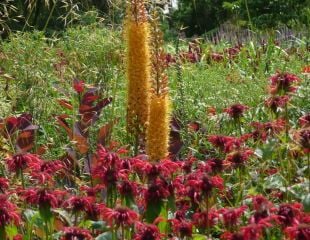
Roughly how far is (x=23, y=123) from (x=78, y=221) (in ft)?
4.57

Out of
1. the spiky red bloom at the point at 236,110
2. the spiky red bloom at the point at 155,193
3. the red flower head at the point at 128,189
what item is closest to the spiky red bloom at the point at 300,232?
the spiky red bloom at the point at 155,193

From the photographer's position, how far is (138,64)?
2768 millimetres

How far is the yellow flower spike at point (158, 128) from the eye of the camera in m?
2.50

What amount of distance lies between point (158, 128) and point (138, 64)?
1.20 ft

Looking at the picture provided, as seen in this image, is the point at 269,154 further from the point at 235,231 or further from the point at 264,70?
the point at 264,70

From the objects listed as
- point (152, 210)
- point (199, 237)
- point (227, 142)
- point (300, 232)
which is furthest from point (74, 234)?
point (227, 142)

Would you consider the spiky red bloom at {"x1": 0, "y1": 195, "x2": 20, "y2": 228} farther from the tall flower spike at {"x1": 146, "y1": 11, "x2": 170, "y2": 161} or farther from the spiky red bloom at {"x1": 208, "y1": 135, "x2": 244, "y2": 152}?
the spiky red bloom at {"x1": 208, "y1": 135, "x2": 244, "y2": 152}

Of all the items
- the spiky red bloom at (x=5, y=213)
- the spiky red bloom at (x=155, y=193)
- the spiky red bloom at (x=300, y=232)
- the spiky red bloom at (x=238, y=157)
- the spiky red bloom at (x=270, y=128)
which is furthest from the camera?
the spiky red bloom at (x=270, y=128)

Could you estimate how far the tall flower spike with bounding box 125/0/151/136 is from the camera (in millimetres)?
2789

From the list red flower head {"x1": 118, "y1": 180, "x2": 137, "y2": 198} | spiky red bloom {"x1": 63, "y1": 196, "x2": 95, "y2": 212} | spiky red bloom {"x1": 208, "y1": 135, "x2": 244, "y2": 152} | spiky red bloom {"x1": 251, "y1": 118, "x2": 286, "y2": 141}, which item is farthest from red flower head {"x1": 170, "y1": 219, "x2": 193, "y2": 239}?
spiky red bloom {"x1": 251, "y1": 118, "x2": 286, "y2": 141}

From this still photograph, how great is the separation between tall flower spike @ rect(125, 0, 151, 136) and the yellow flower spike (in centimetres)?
29

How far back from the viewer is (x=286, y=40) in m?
8.53

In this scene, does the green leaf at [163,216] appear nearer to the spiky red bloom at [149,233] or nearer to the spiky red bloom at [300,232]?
the spiky red bloom at [149,233]

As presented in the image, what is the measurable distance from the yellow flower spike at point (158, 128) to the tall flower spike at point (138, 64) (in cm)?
29
